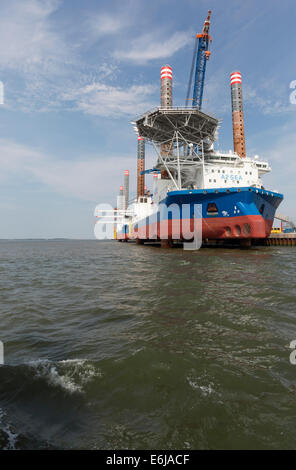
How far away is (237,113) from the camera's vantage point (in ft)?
157

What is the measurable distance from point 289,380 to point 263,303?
3.36m

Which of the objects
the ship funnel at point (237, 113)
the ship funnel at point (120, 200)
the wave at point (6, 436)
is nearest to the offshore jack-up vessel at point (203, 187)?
the ship funnel at point (237, 113)

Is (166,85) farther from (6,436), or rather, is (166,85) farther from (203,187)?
(6,436)

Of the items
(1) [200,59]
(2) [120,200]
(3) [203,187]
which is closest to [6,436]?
(3) [203,187]

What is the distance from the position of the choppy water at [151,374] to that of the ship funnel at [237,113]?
4810 centimetres

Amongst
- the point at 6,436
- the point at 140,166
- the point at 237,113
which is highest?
the point at 237,113

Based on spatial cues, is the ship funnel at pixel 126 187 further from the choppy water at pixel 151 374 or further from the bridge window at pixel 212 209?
the choppy water at pixel 151 374

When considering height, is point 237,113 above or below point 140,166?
above

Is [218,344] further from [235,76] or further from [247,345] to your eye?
[235,76]

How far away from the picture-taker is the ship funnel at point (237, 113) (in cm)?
4747

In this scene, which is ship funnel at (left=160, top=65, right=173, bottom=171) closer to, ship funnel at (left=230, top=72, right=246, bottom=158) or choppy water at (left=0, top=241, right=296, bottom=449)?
ship funnel at (left=230, top=72, right=246, bottom=158)

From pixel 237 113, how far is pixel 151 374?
55146 millimetres
